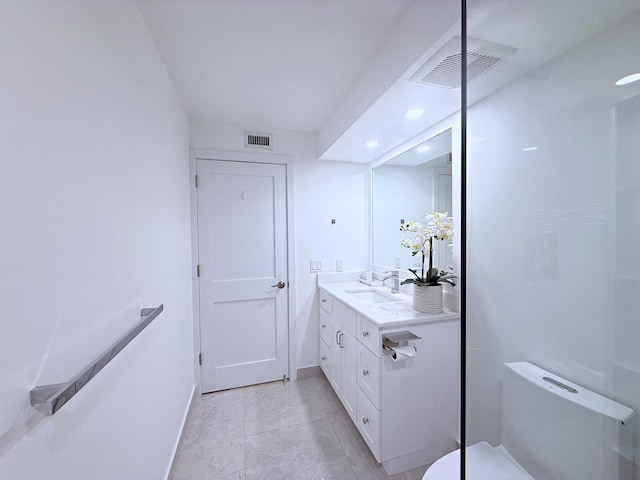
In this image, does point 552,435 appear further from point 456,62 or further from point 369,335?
point 456,62

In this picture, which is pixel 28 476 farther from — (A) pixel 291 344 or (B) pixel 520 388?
(A) pixel 291 344

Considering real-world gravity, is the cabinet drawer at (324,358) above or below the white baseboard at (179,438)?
above

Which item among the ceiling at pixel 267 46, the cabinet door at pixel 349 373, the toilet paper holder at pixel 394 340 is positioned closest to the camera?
the ceiling at pixel 267 46

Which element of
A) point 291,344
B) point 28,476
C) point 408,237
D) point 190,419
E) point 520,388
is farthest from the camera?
point 291,344

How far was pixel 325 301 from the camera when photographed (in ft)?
7.90

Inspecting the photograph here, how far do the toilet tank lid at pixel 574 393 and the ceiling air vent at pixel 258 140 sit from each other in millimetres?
2348

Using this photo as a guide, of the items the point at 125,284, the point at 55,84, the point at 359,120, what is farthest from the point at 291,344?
the point at 55,84

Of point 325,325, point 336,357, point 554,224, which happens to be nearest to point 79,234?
point 554,224

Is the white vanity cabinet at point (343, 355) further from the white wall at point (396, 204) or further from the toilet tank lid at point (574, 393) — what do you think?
the toilet tank lid at point (574, 393)

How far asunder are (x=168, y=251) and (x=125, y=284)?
0.61 metres

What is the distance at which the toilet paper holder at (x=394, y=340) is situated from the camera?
1.45 m

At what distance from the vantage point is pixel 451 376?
159 centimetres

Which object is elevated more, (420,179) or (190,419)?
(420,179)

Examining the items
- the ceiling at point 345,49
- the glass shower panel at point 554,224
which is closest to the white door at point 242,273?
the ceiling at point 345,49
